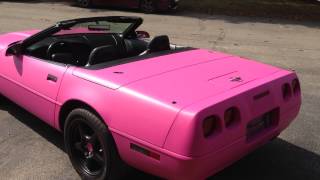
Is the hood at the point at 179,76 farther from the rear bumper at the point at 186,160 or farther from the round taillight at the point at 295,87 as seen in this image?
the rear bumper at the point at 186,160

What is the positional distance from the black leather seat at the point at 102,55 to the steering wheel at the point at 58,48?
554mm

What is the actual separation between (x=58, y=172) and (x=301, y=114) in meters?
3.12

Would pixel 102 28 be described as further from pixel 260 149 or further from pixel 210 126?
pixel 210 126

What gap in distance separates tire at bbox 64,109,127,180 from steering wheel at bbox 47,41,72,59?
963 millimetres

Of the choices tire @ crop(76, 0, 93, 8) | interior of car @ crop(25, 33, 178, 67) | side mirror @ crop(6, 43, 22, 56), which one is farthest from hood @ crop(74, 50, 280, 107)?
tire @ crop(76, 0, 93, 8)

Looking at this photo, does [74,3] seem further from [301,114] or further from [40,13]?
[301,114]

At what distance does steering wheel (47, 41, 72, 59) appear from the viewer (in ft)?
15.7

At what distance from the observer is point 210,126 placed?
10.9 ft

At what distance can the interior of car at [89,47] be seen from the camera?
4.60 metres

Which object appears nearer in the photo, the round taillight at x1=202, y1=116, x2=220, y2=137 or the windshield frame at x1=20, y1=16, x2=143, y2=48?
the round taillight at x1=202, y1=116, x2=220, y2=137

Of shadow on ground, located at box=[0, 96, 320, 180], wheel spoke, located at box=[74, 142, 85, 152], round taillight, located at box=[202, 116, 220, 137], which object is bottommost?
shadow on ground, located at box=[0, 96, 320, 180]

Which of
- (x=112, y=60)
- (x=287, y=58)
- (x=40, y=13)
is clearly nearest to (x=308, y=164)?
(x=112, y=60)

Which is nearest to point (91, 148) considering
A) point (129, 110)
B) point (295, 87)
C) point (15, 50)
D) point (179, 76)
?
point (129, 110)

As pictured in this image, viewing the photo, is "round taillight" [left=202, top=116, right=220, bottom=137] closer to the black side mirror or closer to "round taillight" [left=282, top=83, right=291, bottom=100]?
"round taillight" [left=282, top=83, right=291, bottom=100]
